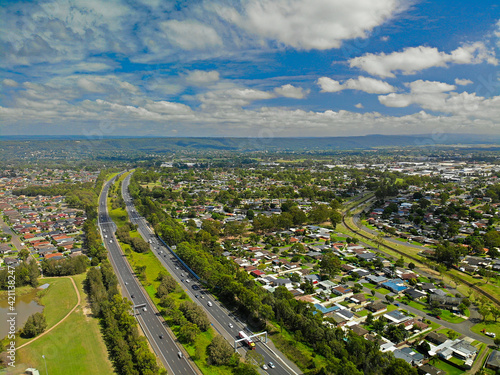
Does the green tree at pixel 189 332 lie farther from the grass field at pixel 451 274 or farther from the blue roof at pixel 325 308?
the grass field at pixel 451 274

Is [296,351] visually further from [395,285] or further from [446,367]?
[395,285]

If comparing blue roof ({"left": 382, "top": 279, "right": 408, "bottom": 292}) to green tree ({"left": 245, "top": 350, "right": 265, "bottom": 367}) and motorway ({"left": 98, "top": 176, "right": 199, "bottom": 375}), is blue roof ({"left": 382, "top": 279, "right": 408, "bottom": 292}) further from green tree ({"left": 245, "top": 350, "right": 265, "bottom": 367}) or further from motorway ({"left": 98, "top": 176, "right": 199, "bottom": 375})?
motorway ({"left": 98, "top": 176, "right": 199, "bottom": 375})

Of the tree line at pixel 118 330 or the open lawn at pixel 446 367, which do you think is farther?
the open lawn at pixel 446 367

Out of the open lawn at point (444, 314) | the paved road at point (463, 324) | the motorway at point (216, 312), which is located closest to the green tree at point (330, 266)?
the paved road at point (463, 324)

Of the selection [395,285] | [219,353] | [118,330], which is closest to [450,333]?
[395,285]

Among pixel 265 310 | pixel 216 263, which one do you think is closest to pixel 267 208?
pixel 216 263

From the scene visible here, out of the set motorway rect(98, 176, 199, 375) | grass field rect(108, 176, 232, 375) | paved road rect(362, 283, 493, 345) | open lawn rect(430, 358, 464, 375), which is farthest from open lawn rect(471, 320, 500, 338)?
motorway rect(98, 176, 199, 375)
